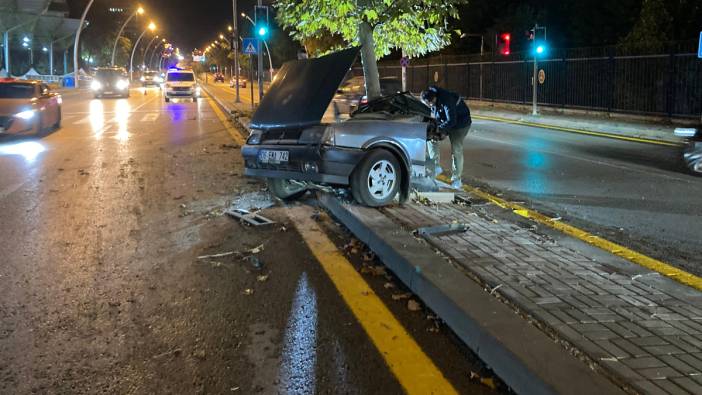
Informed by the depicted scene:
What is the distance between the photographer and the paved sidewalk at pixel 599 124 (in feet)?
57.0

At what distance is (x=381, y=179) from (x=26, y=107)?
1267 centimetres

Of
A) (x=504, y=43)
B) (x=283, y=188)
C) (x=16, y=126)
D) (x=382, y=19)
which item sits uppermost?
(x=504, y=43)

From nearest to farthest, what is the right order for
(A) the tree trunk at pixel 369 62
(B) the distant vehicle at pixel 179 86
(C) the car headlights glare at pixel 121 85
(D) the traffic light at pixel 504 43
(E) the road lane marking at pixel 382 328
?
(E) the road lane marking at pixel 382 328 < (A) the tree trunk at pixel 369 62 < (D) the traffic light at pixel 504 43 < (B) the distant vehicle at pixel 179 86 < (C) the car headlights glare at pixel 121 85

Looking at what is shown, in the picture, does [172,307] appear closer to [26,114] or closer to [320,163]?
[320,163]

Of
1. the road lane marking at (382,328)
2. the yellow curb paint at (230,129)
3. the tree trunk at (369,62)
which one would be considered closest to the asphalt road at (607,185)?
the tree trunk at (369,62)

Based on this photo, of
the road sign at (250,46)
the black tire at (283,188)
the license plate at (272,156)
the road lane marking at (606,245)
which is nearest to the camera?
the road lane marking at (606,245)

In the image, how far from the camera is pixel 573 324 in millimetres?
3852

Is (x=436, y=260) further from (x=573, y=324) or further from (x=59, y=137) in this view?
(x=59, y=137)

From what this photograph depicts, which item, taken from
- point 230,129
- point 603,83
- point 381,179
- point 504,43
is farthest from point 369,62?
point 504,43

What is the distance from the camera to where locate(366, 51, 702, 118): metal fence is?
777 inches

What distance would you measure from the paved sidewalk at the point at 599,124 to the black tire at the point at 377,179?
1130 centimetres

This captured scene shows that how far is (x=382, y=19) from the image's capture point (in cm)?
1015

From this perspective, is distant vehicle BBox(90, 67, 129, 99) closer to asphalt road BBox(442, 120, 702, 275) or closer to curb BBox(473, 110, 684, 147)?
curb BBox(473, 110, 684, 147)

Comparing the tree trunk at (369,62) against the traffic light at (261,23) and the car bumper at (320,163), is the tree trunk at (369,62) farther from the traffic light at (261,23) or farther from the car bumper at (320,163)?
the traffic light at (261,23)
